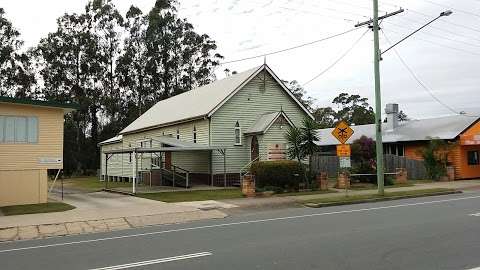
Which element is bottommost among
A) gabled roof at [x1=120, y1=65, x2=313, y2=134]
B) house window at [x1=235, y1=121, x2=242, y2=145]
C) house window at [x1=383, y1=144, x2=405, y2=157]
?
house window at [x1=383, y1=144, x2=405, y2=157]

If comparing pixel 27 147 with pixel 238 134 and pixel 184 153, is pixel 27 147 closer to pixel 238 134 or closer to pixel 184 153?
pixel 184 153

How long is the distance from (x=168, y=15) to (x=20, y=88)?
19338mm

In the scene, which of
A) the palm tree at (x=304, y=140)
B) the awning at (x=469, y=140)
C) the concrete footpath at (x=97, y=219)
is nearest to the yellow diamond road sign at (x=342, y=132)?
the palm tree at (x=304, y=140)

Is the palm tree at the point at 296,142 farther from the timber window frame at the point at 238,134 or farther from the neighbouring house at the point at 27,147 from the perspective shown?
the neighbouring house at the point at 27,147

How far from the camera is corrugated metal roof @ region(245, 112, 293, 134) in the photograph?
3042 cm

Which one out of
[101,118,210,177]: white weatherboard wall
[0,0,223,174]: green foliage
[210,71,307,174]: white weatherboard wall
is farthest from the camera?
[0,0,223,174]: green foliage

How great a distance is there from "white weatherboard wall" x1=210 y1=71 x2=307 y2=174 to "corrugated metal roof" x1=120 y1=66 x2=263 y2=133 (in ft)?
1.96

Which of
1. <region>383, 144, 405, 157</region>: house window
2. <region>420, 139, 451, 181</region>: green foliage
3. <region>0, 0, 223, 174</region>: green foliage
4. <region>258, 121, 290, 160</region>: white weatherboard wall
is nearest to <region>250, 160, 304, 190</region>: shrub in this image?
<region>258, 121, 290, 160</region>: white weatherboard wall

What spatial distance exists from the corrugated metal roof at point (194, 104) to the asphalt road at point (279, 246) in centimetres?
1743

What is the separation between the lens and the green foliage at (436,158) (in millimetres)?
33812

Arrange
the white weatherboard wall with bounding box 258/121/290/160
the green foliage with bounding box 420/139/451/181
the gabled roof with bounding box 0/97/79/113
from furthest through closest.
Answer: the green foliage with bounding box 420/139/451/181 → the white weatherboard wall with bounding box 258/121/290/160 → the gabled roof with bounding box 0/97/79/113

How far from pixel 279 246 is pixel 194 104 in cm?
2600

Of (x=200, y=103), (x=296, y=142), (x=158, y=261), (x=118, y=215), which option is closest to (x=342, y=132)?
(x=296, y=142)

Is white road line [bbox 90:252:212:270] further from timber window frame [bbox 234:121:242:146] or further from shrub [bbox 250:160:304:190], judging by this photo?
timber window frame [bbox 234:121:242:146]
